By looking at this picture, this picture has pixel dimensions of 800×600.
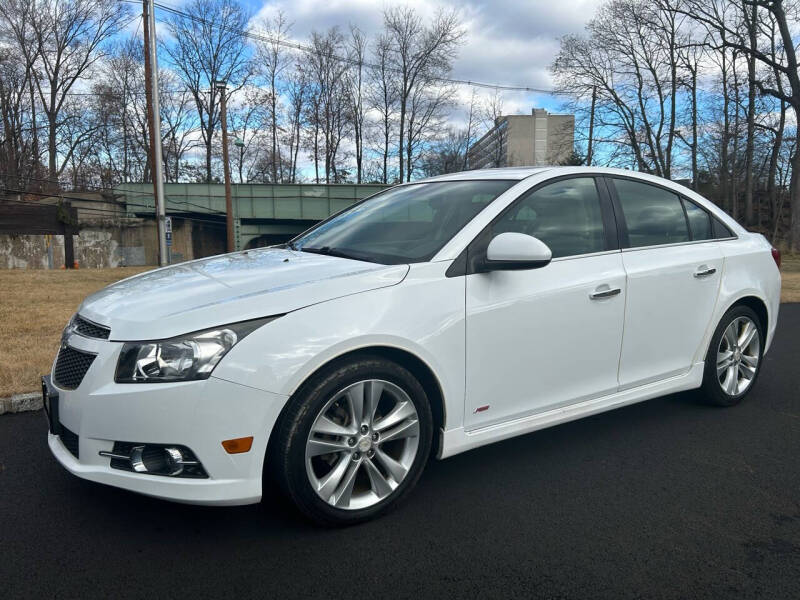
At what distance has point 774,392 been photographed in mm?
4855

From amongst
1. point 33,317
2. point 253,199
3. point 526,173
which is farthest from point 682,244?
point 253,199

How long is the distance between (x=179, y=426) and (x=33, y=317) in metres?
7.00

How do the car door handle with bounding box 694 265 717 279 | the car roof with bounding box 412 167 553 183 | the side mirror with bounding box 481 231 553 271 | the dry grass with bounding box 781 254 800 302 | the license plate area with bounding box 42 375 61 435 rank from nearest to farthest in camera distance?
the license plate area with bounding box 42 375 61 435
the side mirror with bounding box 481 231 553 271
the car roof with bounding box 412 167 553 183
the car door handle with bounding box 694 265 717 279
the dry grass with bounding box 781 254 800 302

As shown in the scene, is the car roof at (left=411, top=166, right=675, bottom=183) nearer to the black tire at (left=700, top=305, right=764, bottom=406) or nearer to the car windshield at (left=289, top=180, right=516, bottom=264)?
the car windshield at (left=289, top=180, right=516, bottom=264)

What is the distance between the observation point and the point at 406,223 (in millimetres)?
Answer: 3500

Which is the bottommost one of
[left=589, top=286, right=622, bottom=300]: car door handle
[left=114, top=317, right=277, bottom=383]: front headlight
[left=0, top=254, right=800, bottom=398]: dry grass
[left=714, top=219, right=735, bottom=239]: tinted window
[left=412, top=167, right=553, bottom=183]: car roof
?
[left=0, top=254, right=800, bottom=398]: dry grass

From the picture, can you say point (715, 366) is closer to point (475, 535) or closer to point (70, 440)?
point (475, 535)

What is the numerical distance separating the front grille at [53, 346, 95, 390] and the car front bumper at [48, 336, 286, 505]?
0.18 feet

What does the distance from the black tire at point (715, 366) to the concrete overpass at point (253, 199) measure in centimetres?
3556

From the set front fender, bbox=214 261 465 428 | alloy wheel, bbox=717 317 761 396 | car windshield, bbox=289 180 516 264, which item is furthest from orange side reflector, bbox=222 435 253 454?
alloy wheel, bbox=717 317 761 396

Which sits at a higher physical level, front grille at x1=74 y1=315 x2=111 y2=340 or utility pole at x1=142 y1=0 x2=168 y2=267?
utility pole at x1=142 y1=0 x2=168 y2=267

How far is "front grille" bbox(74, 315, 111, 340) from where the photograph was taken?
98.4 inches

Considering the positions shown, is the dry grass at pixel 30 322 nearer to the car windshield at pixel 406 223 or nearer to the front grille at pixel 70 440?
Answer: the front grille at pixel 70 440

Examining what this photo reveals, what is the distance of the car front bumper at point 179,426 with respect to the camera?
90.1 inches
